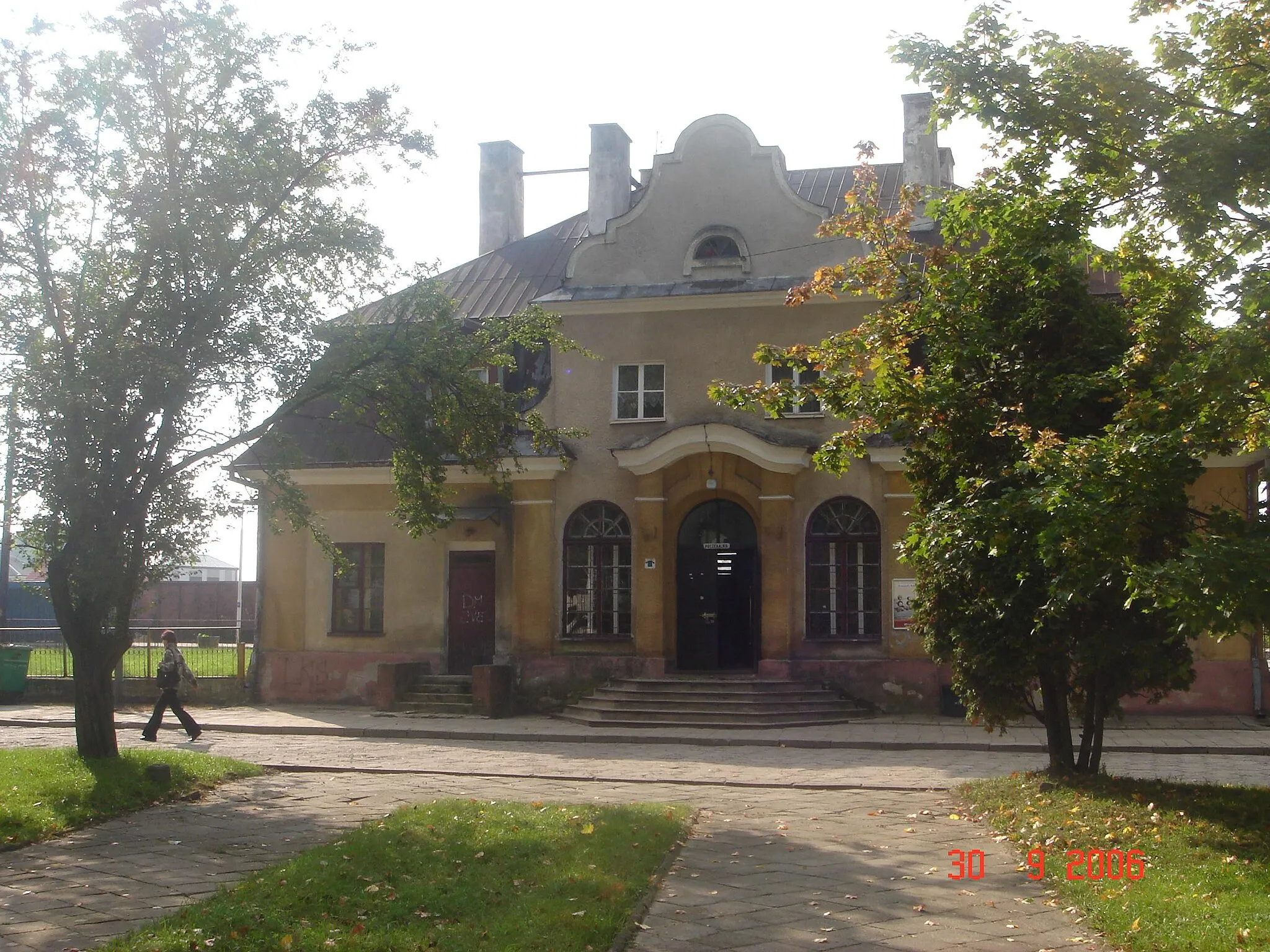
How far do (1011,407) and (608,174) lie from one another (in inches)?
671

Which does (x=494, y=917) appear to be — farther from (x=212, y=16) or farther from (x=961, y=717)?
(x=961, y=717)

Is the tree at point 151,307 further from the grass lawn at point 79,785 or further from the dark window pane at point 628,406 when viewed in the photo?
the dark window pane at point 628,406

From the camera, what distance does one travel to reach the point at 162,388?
41.6 ft

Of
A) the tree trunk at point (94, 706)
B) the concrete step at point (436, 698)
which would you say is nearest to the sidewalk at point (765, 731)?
the concrete step at point (436, 698)

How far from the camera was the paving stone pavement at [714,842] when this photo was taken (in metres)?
7.12

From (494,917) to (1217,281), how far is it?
6377 mm

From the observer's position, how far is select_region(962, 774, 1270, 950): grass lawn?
6645 mm

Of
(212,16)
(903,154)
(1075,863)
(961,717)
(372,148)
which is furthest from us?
(903,154)

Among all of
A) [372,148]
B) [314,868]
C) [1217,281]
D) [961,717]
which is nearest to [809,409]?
[961,717]

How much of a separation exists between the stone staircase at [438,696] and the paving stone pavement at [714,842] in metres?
4.96

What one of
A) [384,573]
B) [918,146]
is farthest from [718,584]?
[918,146]

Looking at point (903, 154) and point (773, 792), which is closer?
point (773, 792)

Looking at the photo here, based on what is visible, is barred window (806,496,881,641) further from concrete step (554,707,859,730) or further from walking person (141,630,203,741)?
walking person (141,630,203,741)

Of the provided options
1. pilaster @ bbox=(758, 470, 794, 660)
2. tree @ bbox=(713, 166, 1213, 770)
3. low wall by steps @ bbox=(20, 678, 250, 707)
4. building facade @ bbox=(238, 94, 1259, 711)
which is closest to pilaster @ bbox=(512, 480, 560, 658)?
building facade @ bbox=(238, 94, 1259, 711)
